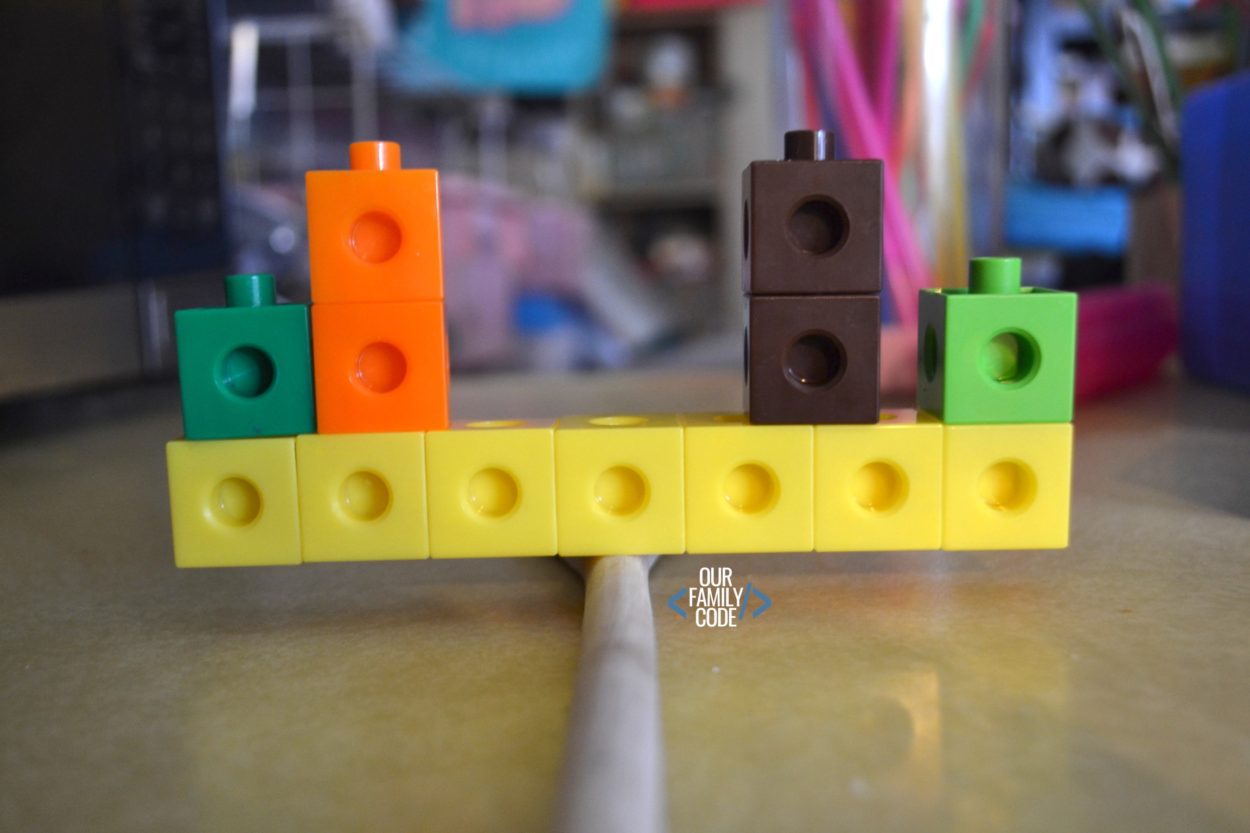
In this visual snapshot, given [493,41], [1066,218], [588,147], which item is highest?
[493,41]

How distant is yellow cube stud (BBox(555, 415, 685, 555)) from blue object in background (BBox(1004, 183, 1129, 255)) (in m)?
2.10

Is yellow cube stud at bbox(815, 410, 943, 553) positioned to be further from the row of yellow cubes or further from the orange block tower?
the orange block tower

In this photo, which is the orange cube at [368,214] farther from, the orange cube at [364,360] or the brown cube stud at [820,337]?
the brown cube stud at [820,337]

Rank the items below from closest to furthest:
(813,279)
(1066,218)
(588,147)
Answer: (813,279) → (1066,218) → (588,147)

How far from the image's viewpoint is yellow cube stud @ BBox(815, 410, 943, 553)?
477mm

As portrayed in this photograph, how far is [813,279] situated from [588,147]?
2.35 metres

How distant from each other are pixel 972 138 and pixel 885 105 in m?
0.12

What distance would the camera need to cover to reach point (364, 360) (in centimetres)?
48

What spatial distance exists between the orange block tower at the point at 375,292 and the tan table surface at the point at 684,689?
10cm

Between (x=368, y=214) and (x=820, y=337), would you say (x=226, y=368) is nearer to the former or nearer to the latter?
(x=368, y=214)

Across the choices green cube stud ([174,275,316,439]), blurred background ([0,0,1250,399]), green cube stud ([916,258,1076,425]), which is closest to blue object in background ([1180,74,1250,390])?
blurred background ([0,0,1250,399])

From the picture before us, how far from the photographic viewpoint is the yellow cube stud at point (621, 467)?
48 centimetres

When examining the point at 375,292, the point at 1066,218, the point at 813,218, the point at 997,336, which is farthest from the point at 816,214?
the point at 1066,218

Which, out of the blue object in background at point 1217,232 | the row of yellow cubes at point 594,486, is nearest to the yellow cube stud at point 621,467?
the row of yellow cubes at point 594,486
